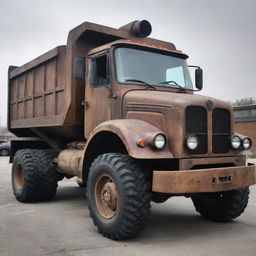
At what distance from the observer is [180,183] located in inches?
192

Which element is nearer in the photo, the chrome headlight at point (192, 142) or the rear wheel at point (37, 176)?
the chrome headlight at point (192, 142)

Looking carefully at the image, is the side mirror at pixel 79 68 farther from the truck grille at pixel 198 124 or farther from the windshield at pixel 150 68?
the truck grille at pixel 198 124

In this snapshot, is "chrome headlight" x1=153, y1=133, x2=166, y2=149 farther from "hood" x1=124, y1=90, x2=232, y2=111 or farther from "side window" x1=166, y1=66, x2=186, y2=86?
"side window" x1=166, y1=66, x2=186, y2=86

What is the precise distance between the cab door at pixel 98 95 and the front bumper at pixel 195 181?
73.0 inches

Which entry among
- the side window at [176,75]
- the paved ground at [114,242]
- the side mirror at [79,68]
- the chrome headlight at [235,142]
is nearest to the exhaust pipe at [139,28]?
the side window at [176,75]

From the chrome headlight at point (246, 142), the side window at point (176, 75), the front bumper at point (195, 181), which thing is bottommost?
the front bumper at point (195, 181)

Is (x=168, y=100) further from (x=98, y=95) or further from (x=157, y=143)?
(x=98, y=95)

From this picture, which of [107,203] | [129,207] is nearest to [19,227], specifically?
[107,203]

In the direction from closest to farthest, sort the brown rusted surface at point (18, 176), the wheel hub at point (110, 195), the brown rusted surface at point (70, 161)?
the wheel hub at point (110, 195) → the brown rusted surface at point (70, 161) → the brown rusted surface at point (18, 176)

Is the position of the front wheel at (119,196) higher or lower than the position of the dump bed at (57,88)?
lower

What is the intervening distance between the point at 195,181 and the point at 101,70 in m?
2.70

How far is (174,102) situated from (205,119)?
0.53 m

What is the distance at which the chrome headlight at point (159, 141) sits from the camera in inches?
196

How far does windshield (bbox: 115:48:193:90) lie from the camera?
6242mm
